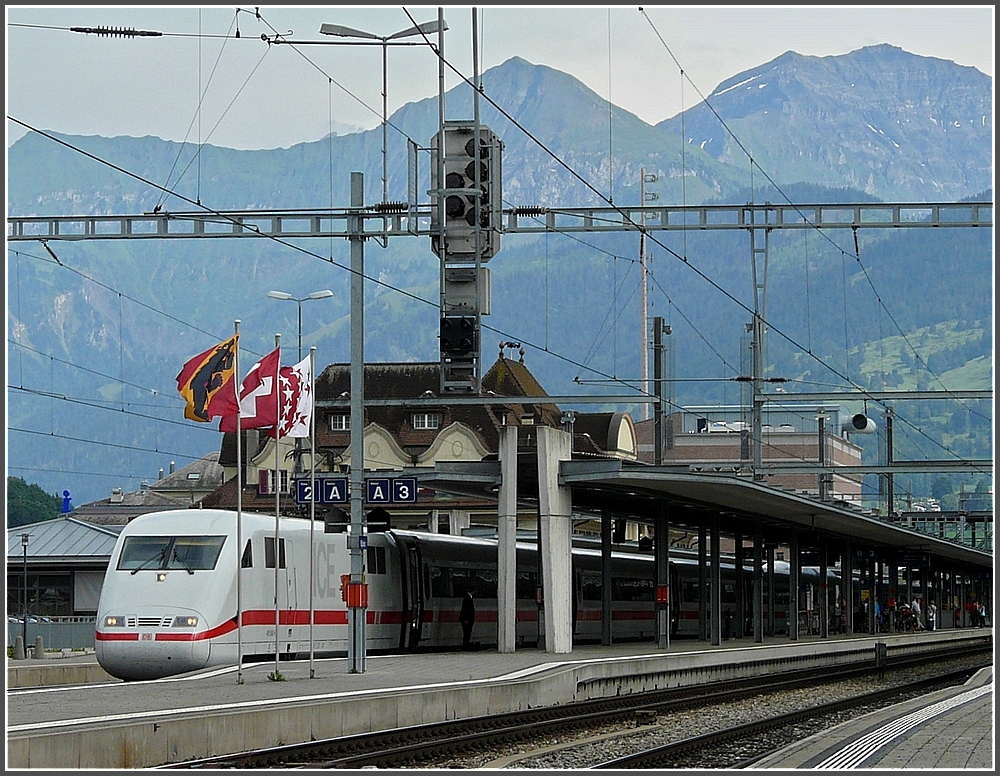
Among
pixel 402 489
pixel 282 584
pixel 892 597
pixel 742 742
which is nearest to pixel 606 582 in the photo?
pixel 282 584

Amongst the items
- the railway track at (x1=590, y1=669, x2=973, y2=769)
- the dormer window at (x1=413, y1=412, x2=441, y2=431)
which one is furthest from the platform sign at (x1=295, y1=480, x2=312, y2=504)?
the dormer window at (x1=413, y1=412, x2=441, y2=431)

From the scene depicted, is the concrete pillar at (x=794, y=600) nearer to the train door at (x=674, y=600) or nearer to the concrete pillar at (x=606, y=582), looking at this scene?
the train door at (x=674, y=600)

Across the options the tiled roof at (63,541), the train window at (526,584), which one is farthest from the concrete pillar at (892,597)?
the tiled roof at (63,541)

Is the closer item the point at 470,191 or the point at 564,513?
the point at 470,191

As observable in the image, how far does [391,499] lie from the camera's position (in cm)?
2712

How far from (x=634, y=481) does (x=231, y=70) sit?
479 inches

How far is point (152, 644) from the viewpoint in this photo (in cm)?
2839

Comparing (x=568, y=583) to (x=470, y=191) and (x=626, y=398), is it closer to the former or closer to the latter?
(x=626, y=398)

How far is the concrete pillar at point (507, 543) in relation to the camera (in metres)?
33.8

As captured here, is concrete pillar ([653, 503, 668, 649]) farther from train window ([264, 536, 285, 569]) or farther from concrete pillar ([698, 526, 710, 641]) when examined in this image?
train window ([264, 536, 285, 569])

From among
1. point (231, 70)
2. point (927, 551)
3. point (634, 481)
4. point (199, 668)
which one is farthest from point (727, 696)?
point (927, 551)

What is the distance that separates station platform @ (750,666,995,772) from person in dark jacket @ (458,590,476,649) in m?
17.9

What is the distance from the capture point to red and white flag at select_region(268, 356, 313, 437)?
25719 mm

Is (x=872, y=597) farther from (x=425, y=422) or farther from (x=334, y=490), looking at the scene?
(x=334, y=490)
